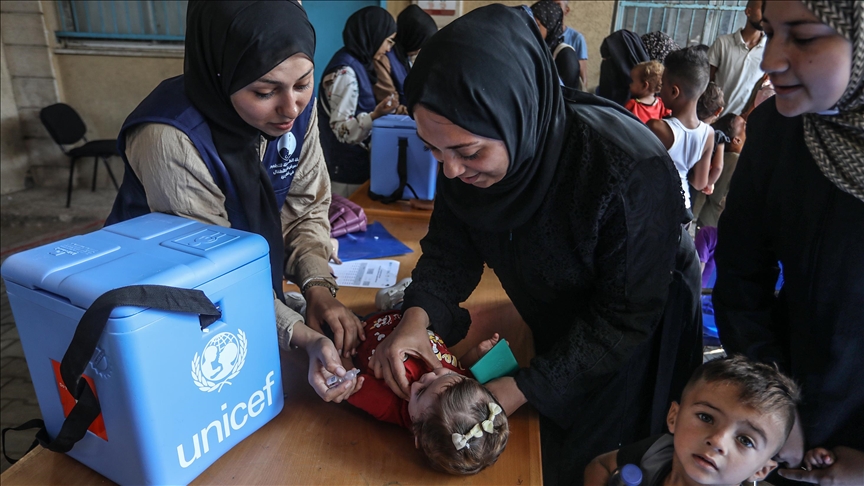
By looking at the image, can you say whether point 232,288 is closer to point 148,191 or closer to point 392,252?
point 148,191

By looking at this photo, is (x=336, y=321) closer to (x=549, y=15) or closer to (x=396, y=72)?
(x=396, y=72)

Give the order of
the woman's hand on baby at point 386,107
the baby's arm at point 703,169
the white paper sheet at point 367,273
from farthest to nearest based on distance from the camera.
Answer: the woman's hand on baby at point 386,107 → the baby's arm at point 703,169 → the white paper sheet at point 367,273

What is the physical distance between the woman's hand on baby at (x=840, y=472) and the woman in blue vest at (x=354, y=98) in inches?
91.9

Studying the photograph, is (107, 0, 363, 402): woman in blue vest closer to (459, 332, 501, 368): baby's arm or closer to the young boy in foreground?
(459, 332, 501, 368): baby's arm

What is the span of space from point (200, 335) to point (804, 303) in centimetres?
107

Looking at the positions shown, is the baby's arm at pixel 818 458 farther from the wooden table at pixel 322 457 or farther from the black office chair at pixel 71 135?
the black office chair at pixel 71 135

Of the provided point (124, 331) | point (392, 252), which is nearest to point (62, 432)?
point (124, 331)

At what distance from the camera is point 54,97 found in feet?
A: 19.4

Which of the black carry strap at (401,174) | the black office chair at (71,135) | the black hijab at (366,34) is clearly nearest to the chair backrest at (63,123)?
the black office chair at (71,135)

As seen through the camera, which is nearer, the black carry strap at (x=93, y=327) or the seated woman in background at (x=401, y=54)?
the black carry strap at (x=93, y=327)

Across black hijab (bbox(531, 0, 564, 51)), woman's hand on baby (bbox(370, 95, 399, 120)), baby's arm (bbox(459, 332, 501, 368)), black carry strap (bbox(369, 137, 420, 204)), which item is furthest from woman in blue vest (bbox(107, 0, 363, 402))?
black hijab (bbox(531, 0, 564, 51))

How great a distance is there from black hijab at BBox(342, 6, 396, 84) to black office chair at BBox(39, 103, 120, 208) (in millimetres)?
3309

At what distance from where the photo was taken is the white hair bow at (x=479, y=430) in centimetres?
98

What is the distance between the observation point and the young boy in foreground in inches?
40.9
